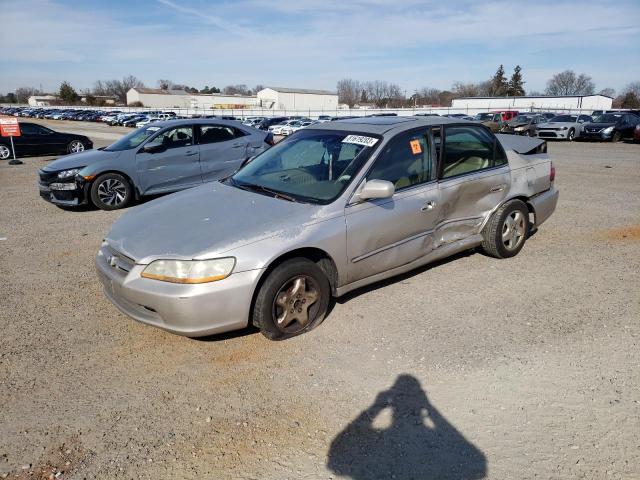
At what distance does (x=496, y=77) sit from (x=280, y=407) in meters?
106

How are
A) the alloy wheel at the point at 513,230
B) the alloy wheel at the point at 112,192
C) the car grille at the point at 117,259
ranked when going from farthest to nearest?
1. the alloy wheel at the point at 112,192
2. the alloy wheel at the point at 513,230
3. the car grille at the point at 117,259

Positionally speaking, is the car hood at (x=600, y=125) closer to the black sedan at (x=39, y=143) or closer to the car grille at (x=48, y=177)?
the black sedan at (x=39, y=143)

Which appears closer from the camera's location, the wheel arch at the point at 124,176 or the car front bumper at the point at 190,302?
the car front bumper at the point at 190,302

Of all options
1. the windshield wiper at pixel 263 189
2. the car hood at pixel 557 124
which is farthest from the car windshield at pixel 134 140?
the car hood at pixel 557 124

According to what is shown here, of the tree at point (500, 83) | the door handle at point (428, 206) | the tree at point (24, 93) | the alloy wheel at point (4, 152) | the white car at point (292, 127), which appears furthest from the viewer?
the tree at point (24, 93)

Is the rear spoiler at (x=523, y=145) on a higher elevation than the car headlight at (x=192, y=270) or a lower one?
higher

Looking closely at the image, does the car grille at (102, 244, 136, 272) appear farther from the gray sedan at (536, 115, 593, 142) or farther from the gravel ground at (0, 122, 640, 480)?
the gray sedan at (536, 115, 593, 142)

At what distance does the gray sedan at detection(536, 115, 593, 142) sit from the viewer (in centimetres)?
2453

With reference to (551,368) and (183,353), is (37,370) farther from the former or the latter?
(551,368)

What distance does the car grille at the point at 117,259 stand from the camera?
3465 mm

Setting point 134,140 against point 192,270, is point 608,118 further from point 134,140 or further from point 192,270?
point 192,270

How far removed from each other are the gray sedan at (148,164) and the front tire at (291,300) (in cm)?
521

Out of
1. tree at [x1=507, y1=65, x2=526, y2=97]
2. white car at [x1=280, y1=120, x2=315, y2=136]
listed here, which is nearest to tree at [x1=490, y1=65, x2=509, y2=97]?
tree at [x1=507, y1=65, x2=526, y2=97]

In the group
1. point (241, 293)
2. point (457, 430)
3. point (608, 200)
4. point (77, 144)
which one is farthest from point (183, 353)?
point (77, 144)
